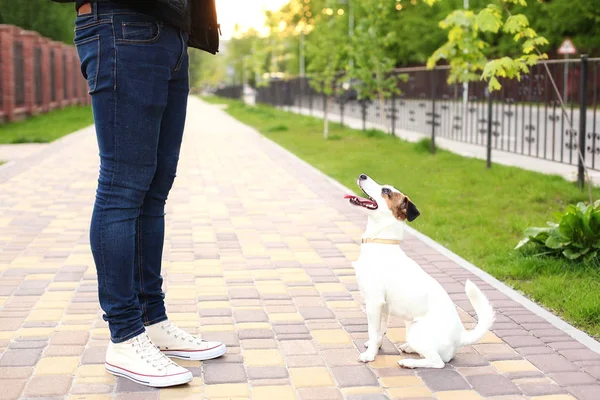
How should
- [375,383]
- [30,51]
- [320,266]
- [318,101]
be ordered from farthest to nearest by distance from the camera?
[318,101] → [30,51] → [320,266] → [375,383]

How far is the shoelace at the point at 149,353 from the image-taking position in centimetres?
346

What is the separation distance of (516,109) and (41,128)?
13.5 metres

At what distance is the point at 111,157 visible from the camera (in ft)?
11.0

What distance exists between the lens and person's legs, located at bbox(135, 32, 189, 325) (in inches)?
142

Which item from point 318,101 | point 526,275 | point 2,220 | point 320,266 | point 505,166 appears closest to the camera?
point 526,275

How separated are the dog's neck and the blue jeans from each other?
979 mm

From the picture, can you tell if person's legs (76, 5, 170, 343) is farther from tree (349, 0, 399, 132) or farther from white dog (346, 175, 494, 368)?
tree (349, 0, 399, 132)

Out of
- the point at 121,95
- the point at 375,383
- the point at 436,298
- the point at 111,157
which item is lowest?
the point at 375,383

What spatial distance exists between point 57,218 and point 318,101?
24.2m

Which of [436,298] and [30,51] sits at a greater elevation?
[30,51]

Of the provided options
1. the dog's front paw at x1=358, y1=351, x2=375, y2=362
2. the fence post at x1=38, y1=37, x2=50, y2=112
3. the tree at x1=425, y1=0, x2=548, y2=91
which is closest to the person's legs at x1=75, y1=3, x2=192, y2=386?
the dog's front paw at x1=358, y1=351, x2=375, y2=362

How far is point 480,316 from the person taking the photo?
375 cm

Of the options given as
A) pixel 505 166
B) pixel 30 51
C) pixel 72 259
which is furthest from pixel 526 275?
pixel 30 51

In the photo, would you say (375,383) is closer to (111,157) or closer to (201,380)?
(201,380)
